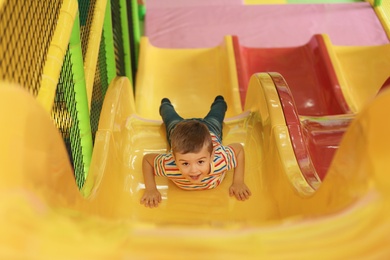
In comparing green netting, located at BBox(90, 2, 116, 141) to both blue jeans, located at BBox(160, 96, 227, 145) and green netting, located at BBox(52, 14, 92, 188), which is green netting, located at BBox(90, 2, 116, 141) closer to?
blue jeans, located at BBox(160, 96, 227, 145)

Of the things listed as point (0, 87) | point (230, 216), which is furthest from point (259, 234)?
point (230, 216)

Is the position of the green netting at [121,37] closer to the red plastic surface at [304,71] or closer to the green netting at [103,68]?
the green netting at [103,68]

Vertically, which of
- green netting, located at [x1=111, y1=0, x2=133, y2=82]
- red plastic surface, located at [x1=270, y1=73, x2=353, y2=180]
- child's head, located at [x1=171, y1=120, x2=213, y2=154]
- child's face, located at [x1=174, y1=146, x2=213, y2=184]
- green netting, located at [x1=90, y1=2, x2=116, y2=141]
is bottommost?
child's face, located at [x1=174, y1=146, x2=213, y2=184]

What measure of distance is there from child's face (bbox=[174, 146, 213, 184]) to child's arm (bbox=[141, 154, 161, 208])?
19 centimetres

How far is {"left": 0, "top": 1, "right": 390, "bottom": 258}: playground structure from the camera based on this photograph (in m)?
0.73

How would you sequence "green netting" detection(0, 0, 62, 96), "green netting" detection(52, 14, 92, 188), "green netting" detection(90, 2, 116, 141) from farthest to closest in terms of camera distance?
"green netting" detection(90, 2, 116, 141) → "green netting" detection(52, 14, 92, 188) → "green netting" detection(0, 0, 62, 96)

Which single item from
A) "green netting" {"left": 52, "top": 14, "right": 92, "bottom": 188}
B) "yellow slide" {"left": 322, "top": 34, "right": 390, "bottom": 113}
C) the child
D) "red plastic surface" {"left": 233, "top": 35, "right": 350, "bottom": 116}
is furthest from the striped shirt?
"yellow slide" {"left": 322, "top": 34, "right": 390, "bottom": 113}

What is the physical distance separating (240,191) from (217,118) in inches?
15.6

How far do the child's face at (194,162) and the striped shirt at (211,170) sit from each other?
0.44ft

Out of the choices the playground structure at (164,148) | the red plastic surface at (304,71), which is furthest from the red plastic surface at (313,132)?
the red plastic surface at (304,71)

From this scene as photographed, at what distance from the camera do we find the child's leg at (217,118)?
193 cm

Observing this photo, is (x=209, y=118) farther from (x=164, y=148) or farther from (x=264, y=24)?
(x=264, y=24)

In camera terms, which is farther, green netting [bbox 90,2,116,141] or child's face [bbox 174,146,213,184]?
green netting [bbox 90,2,116,141]

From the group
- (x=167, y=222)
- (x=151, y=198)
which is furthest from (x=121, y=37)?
(x=167, y=222)
